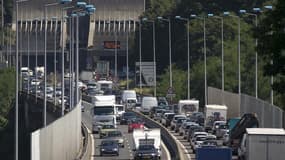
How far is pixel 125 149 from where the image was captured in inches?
3285

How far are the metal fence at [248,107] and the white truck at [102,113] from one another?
880 centimetres

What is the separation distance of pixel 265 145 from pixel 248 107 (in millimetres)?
34624

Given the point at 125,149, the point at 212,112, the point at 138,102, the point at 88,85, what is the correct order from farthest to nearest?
the point at 88,85 < the point at 138,102 < the point at 212,112 < the point at 125,149

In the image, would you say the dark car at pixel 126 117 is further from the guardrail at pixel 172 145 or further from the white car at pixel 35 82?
the white car at pixel 35 82

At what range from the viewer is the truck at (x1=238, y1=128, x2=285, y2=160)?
178ft

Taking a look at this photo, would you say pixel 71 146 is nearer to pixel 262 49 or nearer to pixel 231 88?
pixel 262 49

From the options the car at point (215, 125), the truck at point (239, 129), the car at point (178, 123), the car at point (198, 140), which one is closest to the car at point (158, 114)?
the car at point (178, 123)

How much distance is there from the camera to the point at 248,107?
89.7m

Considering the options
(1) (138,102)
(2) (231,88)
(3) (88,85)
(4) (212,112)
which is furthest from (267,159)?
(3) (88,85)

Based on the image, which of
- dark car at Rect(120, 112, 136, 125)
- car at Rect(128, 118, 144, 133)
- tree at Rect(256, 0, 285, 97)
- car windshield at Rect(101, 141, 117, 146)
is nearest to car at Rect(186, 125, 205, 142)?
car windshield at Rect(101, 141, 117, 146)

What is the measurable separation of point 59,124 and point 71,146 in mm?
8141

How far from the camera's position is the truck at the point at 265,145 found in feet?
178

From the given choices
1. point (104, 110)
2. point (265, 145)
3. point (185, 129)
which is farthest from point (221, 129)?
point (265, 145)

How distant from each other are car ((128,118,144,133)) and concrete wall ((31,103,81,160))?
50.8 ft
